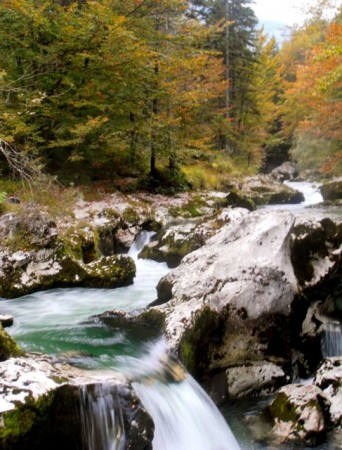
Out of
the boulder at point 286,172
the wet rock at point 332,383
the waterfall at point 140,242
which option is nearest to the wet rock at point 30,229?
the waterfall at point 140,242

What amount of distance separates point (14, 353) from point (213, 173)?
16366 millimetres

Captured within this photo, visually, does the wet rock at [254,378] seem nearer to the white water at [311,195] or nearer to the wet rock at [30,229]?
the wet rock at [30,229]

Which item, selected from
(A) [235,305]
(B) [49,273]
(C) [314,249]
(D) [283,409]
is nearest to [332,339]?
(C) [314,249]

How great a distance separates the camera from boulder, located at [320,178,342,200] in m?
18.8

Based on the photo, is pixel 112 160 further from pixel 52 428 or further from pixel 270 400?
pixel 52 428

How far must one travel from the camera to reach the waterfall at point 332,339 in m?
6.69

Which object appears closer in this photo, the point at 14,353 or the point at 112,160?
the point at 14,353

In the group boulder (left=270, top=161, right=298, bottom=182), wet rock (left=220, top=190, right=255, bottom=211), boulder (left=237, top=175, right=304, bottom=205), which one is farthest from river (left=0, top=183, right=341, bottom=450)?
boulder (left=270, top=161, right=298, bottom=182)

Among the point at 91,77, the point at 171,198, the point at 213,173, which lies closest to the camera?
the point at 91,77

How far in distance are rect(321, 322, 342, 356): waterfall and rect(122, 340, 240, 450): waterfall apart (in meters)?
2.61

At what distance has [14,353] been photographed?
14.4 ft

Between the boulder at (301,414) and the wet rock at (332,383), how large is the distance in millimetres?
82

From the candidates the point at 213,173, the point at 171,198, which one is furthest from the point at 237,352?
the point at 213,173

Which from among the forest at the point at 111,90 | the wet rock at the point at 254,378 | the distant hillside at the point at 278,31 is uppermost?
the distant hillside at the point at 278,31
